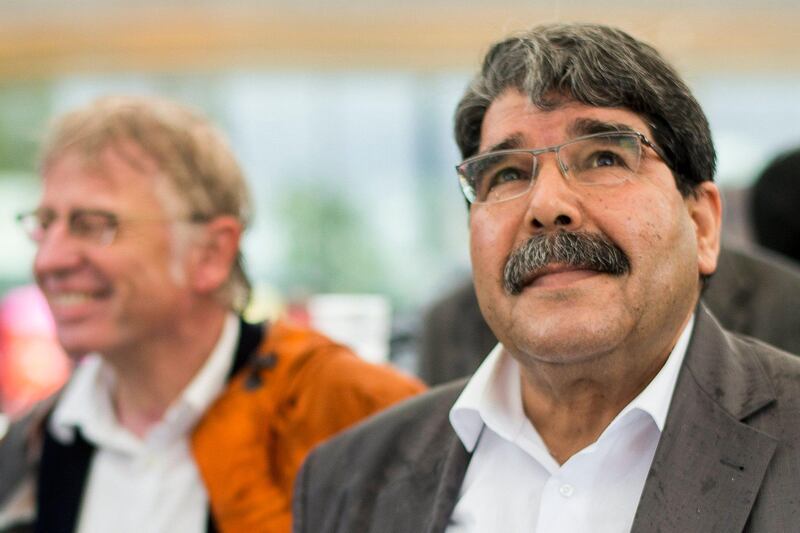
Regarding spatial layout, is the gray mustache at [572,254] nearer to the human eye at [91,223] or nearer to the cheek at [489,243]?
the cheek at [489,243]

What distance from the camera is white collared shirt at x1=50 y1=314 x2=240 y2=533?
7.11 feet

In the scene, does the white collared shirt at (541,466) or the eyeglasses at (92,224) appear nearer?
the white collared shirt at (541,466)

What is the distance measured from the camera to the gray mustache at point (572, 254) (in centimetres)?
141

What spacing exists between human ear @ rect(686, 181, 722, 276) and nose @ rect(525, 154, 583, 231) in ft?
0.72

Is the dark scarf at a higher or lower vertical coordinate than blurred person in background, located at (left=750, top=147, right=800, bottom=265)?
lower

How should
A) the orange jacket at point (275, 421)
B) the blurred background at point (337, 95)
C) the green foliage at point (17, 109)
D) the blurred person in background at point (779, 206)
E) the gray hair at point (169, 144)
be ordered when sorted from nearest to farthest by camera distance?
the orange jacket at point (275, 421)
the gray hair at point (169, 144)
the blurred person in background at point (779, 206)
the blurred background at point (337, 95)
the green foliage at point (17, 109)

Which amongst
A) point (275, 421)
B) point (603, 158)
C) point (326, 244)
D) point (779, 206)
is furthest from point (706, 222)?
point (326, 244)

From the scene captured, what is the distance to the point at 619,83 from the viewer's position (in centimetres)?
146

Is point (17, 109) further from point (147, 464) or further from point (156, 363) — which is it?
point (147, 464)

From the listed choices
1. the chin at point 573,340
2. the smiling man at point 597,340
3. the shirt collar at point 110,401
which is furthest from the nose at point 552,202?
the shirt collar at point 110,401

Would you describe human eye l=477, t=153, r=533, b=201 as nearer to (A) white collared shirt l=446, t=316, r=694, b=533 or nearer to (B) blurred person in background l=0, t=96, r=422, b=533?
(A) white collared shirt l=446, t=316, r=694, b=533

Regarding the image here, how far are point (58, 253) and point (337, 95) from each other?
6644 millimetres

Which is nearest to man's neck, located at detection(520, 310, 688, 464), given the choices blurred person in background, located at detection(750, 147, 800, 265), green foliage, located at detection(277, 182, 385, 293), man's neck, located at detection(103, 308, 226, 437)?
→ man's neck, located at detection(103, 308, 226, 437)

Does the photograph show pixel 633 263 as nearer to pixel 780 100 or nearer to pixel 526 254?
pixel 526 254
